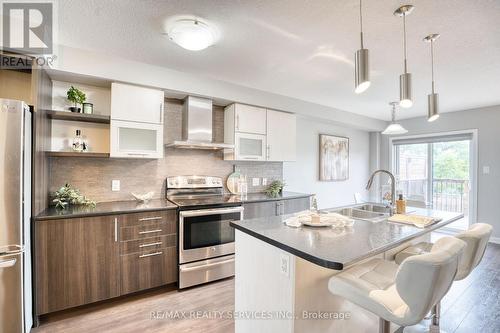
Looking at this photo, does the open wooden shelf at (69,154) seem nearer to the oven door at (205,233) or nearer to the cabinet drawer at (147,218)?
the cabinet drawer at (147,218)

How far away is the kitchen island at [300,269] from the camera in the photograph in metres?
1.22

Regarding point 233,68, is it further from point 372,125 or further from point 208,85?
point 372,125

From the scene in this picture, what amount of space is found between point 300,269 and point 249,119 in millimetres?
2468

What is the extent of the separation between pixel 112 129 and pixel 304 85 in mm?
2415

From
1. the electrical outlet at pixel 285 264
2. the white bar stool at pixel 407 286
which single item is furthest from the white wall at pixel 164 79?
the white bar stool at pixel 407 286

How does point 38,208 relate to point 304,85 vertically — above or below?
below

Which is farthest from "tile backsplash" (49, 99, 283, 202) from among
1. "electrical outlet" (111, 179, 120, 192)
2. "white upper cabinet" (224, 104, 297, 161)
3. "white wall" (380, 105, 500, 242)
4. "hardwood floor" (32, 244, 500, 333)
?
"white wall" (380, 105, 500, 242)

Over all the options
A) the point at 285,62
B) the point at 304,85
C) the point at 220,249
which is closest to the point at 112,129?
the point at 220,249

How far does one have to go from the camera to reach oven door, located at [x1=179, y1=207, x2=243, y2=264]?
2.54 m

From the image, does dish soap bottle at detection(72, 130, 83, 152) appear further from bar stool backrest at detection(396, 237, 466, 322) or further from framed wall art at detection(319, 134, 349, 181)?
framed wall art at detection(319, 134, 349, 181)

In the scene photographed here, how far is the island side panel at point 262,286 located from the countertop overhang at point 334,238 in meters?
0.08

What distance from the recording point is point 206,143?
3025mm

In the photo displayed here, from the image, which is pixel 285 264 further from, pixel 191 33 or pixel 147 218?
pixel 191 33

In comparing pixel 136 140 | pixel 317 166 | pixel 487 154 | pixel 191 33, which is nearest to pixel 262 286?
pixel 191 33
